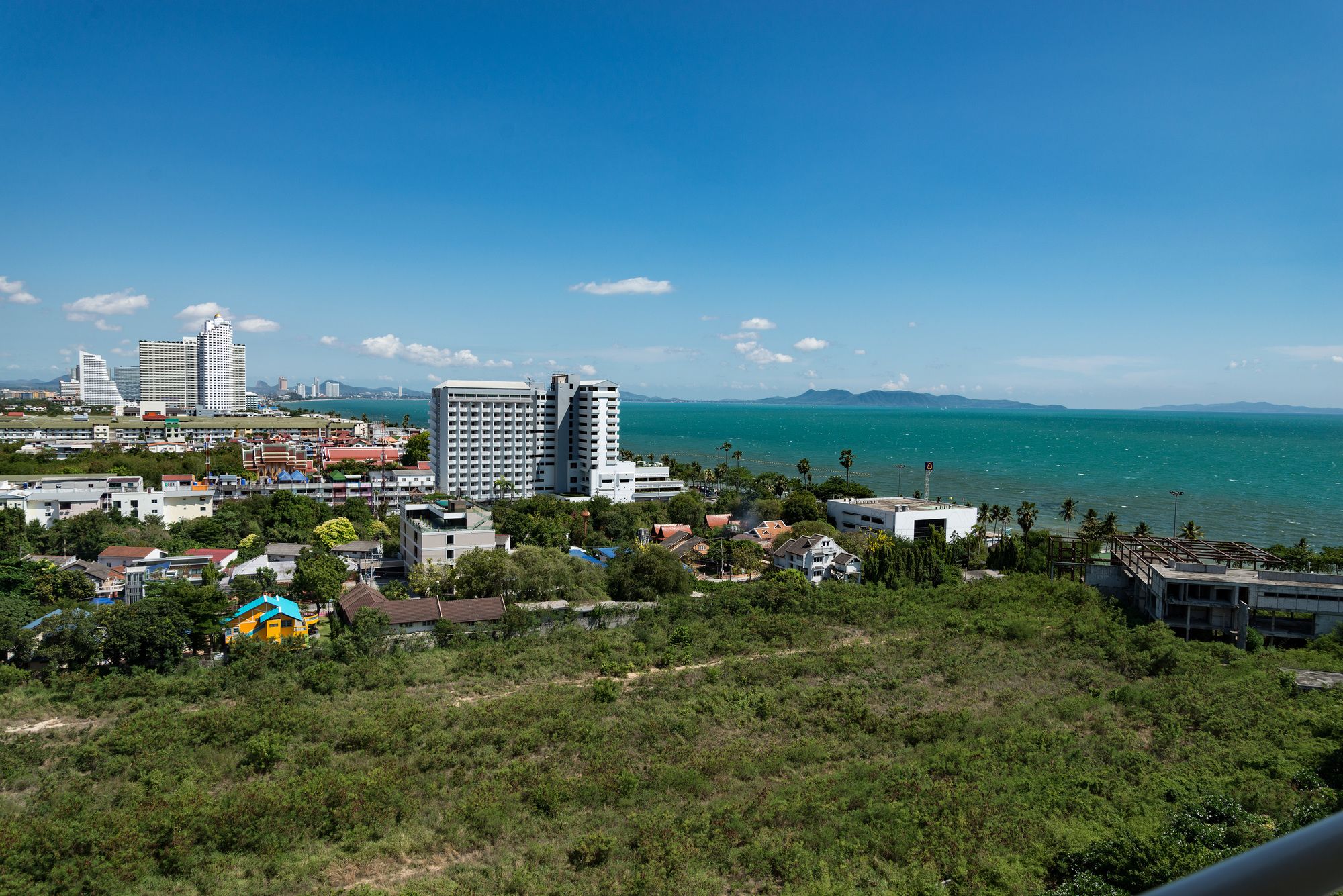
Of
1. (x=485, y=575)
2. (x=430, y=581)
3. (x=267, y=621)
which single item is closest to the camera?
(x=267, y=621)

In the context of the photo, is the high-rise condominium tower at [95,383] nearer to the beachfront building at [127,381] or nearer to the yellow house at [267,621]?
the beachfront building at [127,381]

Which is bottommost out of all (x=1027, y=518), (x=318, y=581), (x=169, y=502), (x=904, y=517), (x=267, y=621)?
(x=267, y=621)

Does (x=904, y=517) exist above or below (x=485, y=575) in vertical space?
above

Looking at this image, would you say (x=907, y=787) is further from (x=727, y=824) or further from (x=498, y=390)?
(x=498, y=390)

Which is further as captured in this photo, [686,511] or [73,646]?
[686,511]

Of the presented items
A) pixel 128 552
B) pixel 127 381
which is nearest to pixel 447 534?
pixel 128 552

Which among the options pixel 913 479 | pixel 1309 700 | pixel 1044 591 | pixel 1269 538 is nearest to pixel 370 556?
pixel 1044 591

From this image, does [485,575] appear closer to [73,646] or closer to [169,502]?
[73,646]

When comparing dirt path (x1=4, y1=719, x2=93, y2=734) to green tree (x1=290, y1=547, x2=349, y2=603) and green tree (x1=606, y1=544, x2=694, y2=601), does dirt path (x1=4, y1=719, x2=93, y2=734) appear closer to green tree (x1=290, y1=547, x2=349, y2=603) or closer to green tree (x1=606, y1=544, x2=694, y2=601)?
green tree (x1=290, y1=547, x2=349, y2=603)
